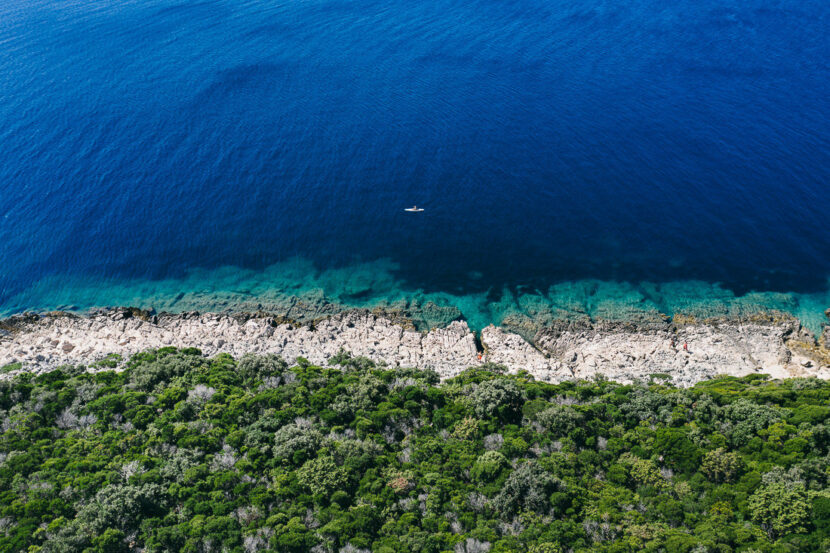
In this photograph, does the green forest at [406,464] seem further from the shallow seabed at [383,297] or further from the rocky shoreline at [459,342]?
the shallow seabed at [383,297]

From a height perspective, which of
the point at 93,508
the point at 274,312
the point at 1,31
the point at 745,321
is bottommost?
the point at 745,321

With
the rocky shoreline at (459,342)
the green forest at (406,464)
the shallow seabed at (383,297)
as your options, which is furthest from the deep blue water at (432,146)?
the green forest at (406,464)

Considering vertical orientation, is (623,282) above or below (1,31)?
below

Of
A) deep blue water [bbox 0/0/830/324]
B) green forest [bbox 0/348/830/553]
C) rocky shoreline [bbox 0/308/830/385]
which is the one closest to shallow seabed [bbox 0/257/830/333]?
deep blue water [bbox 0/0/830/324]

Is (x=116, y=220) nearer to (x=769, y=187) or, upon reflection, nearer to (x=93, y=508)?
(x=93, y=508)

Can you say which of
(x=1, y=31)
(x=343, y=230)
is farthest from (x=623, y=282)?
(x=1, y=31)

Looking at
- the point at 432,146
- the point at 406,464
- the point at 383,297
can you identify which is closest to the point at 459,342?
the point at 383,297
